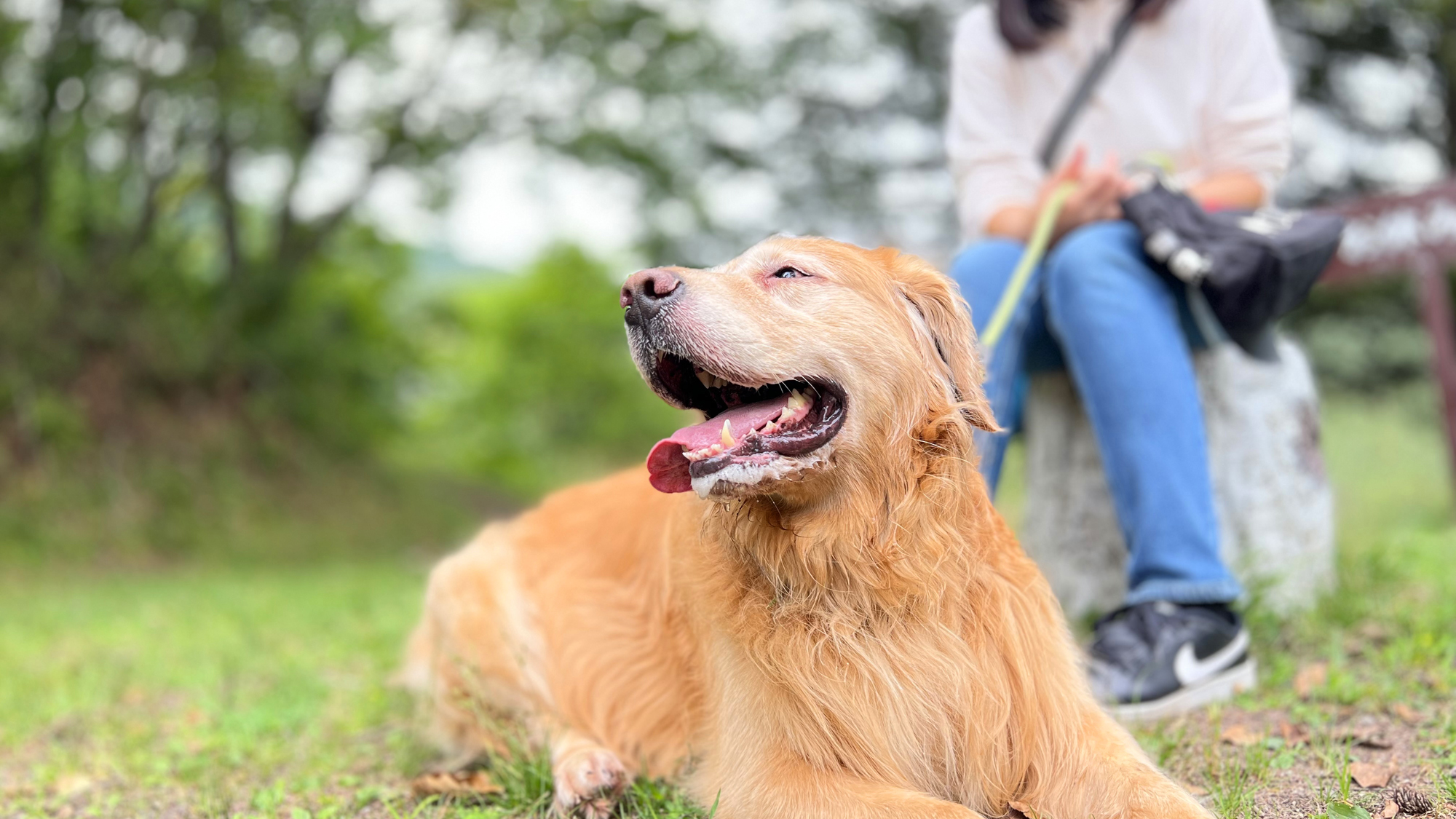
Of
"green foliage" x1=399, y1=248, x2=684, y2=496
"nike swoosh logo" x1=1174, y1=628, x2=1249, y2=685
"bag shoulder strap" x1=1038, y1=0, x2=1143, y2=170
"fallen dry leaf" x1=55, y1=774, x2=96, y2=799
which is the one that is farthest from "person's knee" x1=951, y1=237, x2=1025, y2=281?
"green foliage" x1=399, y1=248, x2=684, y2=496

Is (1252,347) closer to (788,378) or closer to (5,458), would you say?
(788,378)

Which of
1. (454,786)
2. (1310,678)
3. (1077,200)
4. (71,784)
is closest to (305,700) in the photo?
(71,784)

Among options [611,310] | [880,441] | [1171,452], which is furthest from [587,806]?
[611,310]

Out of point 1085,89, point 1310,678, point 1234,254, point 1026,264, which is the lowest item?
Answer: point 1310,678

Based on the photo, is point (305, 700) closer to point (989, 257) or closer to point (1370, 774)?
point (989, 257)

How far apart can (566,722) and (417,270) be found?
1386 cm

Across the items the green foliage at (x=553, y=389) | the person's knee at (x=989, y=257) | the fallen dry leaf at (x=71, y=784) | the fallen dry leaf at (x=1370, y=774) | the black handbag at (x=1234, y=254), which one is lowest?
the green foliage at (x=553, y=389)

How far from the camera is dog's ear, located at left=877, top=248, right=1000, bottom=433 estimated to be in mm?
2518

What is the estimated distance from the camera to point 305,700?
167 inches

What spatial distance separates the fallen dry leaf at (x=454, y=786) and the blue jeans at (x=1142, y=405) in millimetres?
1613

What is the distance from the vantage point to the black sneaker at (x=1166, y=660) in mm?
3082

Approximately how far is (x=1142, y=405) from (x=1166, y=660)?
708mm

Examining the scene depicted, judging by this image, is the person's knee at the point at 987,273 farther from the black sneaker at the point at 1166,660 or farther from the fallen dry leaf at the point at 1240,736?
Answer: the fallen dry leaf at the point at 1240,736

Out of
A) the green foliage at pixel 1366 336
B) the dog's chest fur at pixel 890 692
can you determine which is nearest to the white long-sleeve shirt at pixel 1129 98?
the dog's chest fur at pixel 890 692
